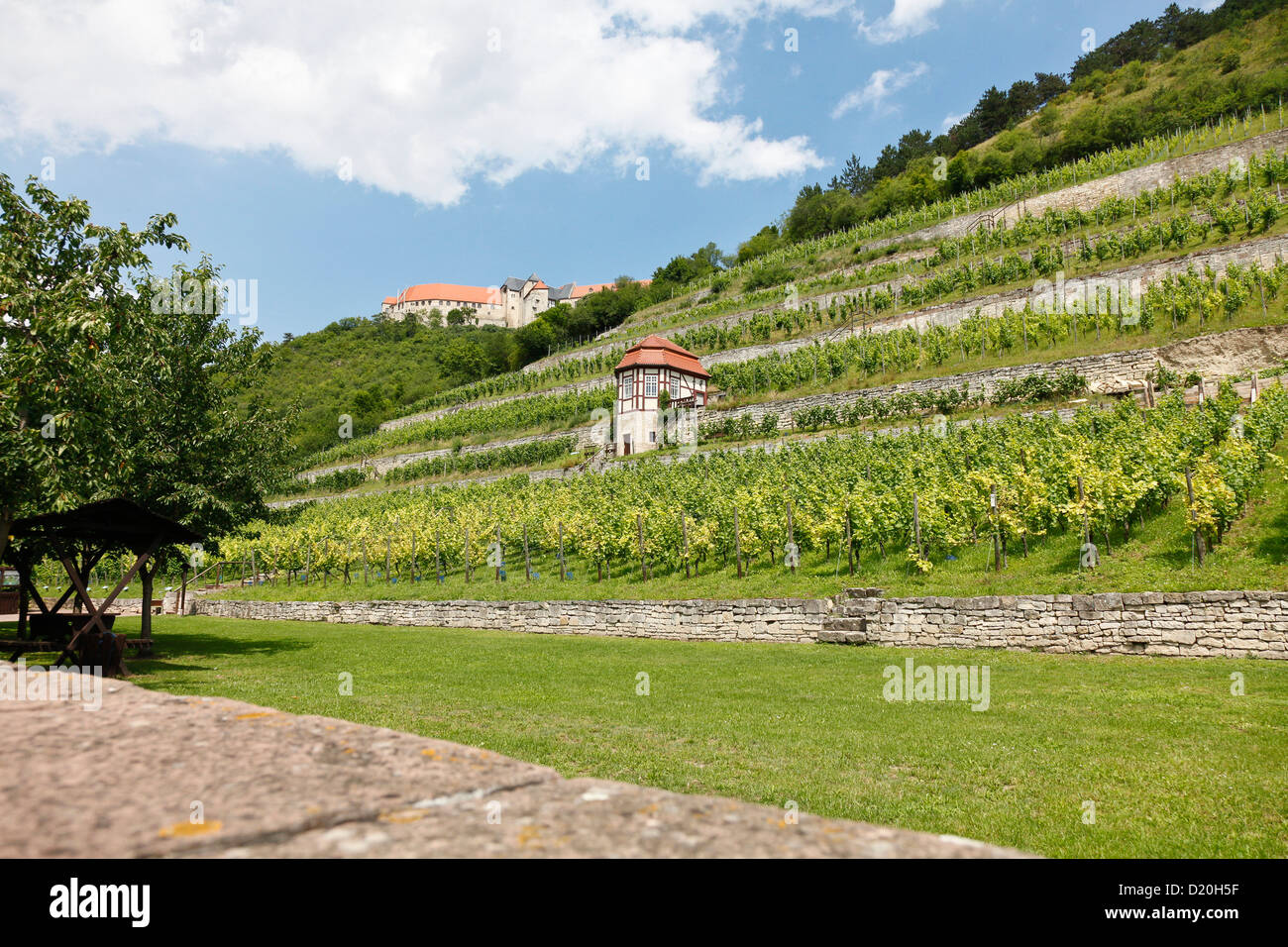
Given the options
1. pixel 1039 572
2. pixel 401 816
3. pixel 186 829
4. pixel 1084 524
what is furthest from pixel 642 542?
pixel 186 829

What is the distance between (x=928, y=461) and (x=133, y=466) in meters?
23.3

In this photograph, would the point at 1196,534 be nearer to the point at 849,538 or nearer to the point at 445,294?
the point at 849,538

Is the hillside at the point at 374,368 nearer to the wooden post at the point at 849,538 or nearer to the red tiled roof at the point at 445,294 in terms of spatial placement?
the red tiled roof at the point at 445,294

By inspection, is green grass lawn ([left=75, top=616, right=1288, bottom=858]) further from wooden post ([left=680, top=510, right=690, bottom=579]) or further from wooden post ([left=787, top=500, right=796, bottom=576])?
wooden post ([left=680, top=510, right=690, bottom=579])

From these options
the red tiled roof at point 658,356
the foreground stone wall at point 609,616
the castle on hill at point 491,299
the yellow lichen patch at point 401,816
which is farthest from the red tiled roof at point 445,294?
the yellow lichen patch at point 401,816

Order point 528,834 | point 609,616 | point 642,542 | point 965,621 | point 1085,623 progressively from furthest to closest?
point 642,542, point 609,616, point 965,621, point 1085,623, point 528,834

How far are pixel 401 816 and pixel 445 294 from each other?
580ft

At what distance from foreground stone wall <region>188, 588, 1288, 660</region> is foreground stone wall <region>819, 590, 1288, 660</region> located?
0.06 ft

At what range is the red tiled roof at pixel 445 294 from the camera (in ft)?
546

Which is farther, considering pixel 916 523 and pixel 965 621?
pixel 916 523

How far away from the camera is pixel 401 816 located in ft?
5.08
